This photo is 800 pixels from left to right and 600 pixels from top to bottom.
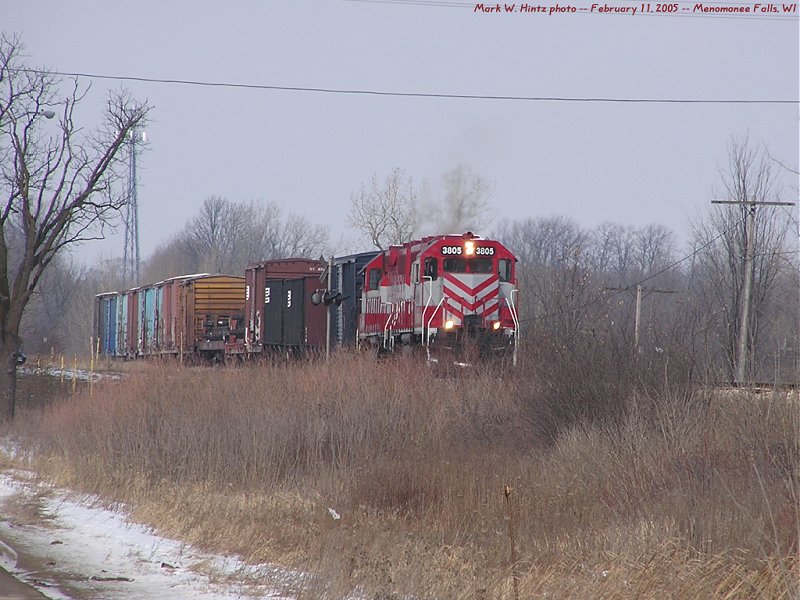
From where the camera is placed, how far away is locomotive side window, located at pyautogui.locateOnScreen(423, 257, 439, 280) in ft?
72.8

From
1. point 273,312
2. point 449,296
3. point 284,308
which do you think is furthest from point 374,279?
point 273,312

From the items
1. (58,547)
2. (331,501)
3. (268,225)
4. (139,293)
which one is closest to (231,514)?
(331,501)

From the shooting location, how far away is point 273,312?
30.4 metres

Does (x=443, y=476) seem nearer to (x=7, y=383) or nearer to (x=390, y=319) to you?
(x=390, y=319)

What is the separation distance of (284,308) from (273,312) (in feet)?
3.81

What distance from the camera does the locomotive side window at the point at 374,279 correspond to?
25.0m

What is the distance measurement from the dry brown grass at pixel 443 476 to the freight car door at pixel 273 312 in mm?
10310

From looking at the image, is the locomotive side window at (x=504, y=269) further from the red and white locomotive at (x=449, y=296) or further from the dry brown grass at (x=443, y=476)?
the dry brown grass at (x=443, y=476)

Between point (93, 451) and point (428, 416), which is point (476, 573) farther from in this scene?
point (93, 451)

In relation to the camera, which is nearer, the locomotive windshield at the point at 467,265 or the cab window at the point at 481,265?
the locomotive windshield at the point at 467,265

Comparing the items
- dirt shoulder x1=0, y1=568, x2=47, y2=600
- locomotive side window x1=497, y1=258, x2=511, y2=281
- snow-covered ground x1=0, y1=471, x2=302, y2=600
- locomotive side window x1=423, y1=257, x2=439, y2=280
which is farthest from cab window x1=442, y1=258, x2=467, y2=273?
dirt shoulder x1=0, y1=568, x2=47, y2=600

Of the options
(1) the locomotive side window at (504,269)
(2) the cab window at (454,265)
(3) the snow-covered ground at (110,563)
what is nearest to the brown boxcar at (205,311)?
(1) the locomotive side window at (504,269)

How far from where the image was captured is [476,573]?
329 inches

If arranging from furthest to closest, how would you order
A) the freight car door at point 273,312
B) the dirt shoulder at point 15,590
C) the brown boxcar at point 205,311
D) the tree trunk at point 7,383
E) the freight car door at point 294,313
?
the brown boxcar at point 205,311, the freight car door at point 273,312, the freight car door at point 294,313, the tree trunk at point 7,383, the dirt shoulder at point 15,590
